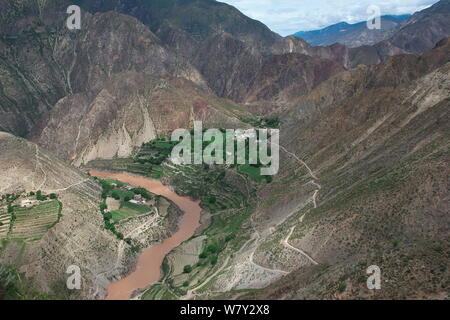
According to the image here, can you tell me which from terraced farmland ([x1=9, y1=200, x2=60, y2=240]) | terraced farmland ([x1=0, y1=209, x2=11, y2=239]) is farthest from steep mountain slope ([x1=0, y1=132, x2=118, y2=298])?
terraced farmland ([x1=0, y1=209, x2=11, y2=239])

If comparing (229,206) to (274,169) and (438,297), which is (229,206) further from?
→ (438,297)

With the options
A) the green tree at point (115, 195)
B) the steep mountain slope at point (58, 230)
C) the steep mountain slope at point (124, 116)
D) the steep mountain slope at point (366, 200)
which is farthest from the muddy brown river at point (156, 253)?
the steep mountain slope at point (124, 116)

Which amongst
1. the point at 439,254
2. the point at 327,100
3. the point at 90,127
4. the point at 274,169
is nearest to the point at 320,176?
the point at 274,169

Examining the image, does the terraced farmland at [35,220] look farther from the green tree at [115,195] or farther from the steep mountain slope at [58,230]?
the green tree at [115,195]

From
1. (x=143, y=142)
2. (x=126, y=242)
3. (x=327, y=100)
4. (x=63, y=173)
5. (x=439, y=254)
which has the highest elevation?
(x=327, y=100)

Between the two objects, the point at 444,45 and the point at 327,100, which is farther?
the point at 327,100
